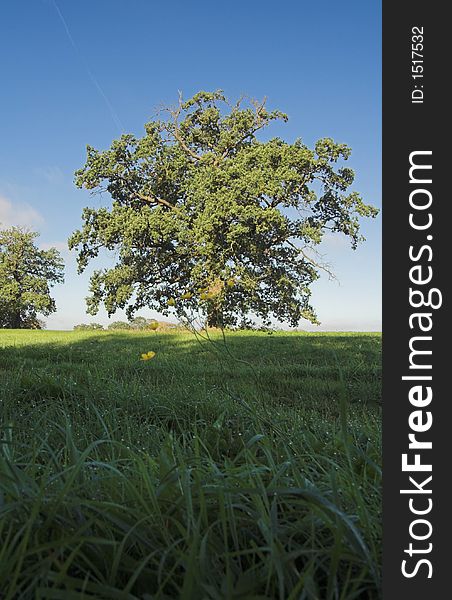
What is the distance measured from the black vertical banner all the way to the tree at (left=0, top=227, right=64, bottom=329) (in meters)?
24.5

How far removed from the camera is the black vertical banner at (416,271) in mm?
1016

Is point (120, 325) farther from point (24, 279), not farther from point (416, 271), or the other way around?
point (416, 271)

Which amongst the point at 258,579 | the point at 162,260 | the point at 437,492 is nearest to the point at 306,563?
the point at 258,579

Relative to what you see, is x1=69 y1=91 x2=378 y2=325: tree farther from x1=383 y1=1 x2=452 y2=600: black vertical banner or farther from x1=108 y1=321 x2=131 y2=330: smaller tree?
x1=383 y1=1 x2=452 y2=600: black vertical banner

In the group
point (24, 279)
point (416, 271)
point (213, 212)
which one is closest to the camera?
point (416, 271)

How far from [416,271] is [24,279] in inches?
1033

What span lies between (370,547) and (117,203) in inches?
750

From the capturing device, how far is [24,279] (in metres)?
25.5

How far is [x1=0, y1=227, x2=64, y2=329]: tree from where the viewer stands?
2422 cm

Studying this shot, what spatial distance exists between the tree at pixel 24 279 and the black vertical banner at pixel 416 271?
24507 mm

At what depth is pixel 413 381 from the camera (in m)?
1.05

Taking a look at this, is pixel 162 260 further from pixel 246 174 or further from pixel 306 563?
pixel 306 563

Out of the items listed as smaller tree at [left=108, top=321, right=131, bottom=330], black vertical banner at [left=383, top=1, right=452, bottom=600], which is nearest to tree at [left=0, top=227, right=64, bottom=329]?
smaller tree at [left=108, top=321, right=131, bottom=330]

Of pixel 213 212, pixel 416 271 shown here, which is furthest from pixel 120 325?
pixel 416 271
